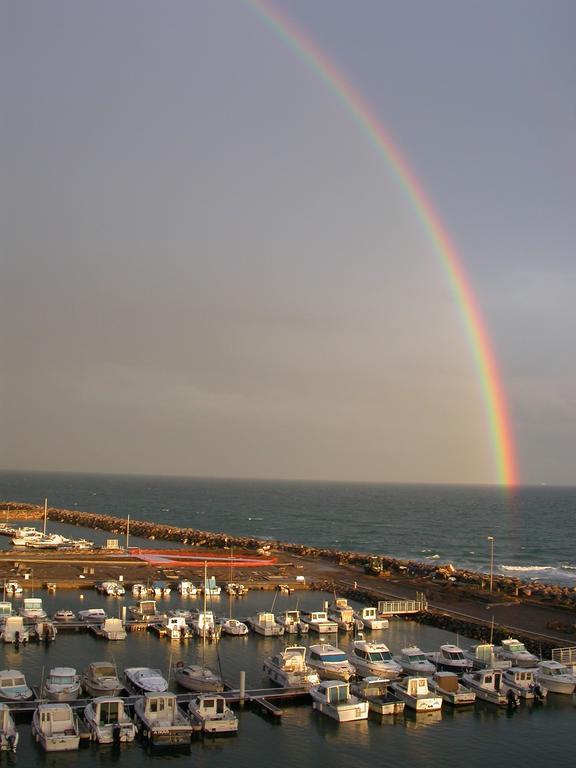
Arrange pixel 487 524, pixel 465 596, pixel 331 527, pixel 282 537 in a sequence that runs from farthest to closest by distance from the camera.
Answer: pixel 487 524 → pixel 331 527 → pixel 282 537 → pixel 465 596

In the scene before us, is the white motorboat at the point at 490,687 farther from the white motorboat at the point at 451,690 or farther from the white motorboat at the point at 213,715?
the white motorboat at the point at 213,715

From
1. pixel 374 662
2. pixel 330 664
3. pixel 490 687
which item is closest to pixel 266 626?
pixel 330 664

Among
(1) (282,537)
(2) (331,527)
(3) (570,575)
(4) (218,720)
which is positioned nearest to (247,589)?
(4) (218,720)

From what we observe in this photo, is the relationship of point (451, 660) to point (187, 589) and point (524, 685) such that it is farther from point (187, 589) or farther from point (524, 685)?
point (187, 589)

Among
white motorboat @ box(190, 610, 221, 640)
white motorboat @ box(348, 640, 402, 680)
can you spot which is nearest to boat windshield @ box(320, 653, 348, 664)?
white motorboat @ box(348, 640, 402, 680)

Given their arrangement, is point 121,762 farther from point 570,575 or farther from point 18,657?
point 570,575

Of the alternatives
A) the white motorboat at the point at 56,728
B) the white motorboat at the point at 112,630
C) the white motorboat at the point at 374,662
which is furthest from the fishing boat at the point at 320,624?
the white motorboat at the point at 56,728

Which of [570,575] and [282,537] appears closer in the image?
[570,575]
